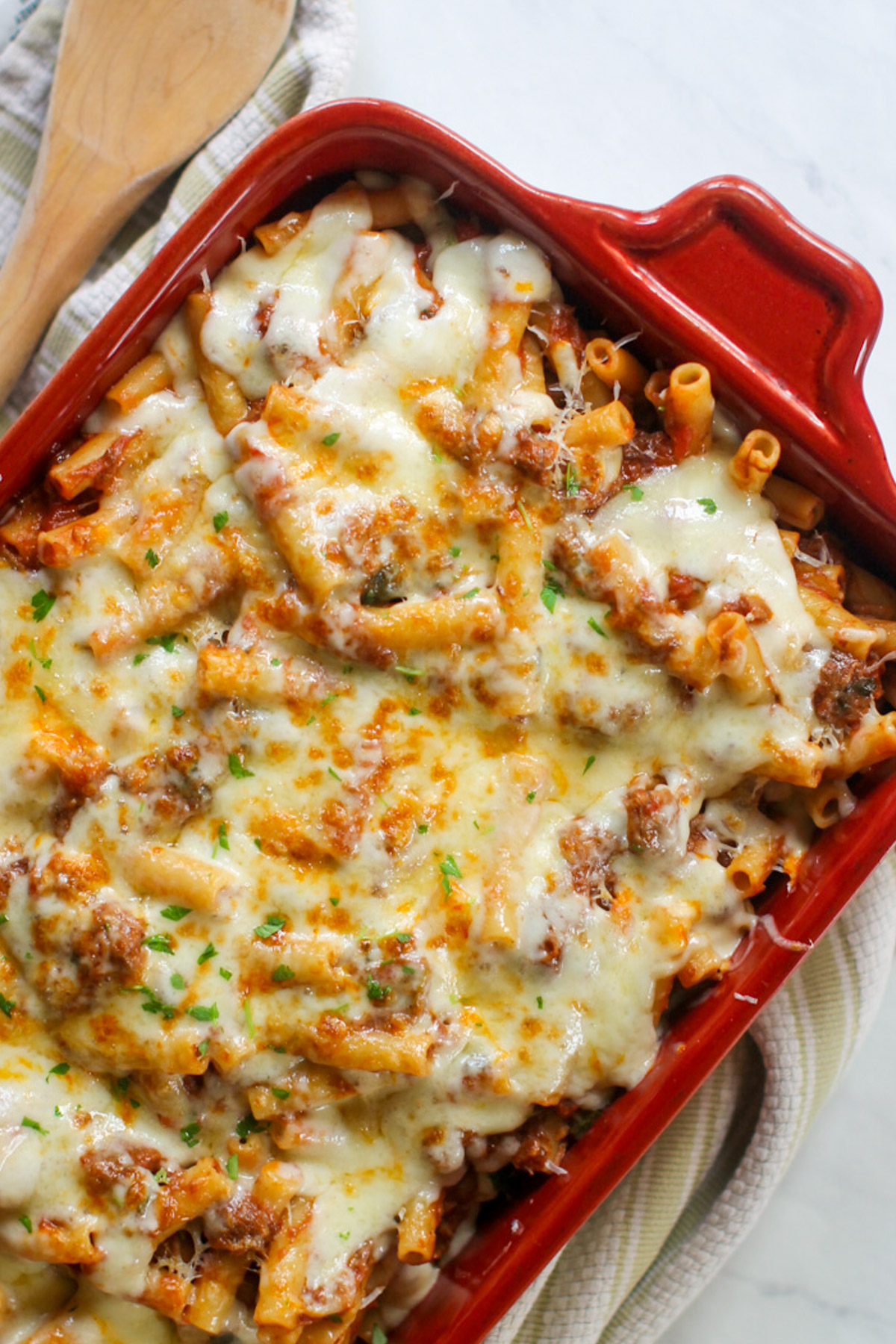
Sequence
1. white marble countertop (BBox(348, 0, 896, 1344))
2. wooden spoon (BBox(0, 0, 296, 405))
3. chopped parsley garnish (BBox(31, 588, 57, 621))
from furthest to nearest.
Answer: white marble countertop (BBox(348, 0, 896, 1344)) < wooden spoon (BBox(0, 0, 296, 405)) < chopped parsley garnish (BBox(31, 588, 57, 621))

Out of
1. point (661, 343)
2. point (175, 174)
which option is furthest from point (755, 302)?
point (175, 174)

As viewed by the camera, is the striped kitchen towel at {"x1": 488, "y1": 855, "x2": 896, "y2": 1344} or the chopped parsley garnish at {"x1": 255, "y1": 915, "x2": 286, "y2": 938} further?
the striped kitchen towel at {"x1": 488, "y1": 855, "x2": 896, "y2": 1344}

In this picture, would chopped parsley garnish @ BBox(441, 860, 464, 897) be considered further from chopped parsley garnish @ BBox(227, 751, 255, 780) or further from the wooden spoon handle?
the wooden spoon handle

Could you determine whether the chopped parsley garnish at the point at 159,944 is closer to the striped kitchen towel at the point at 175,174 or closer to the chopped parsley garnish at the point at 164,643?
the chopped parsley garnish at the point at 164,643

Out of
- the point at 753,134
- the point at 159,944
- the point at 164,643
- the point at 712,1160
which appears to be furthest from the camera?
the point at 753,134

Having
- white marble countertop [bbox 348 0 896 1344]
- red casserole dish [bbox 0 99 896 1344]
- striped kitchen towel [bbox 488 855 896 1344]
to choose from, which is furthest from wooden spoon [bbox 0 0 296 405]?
striped kitchen towel [bbox 488 855 896 1344]

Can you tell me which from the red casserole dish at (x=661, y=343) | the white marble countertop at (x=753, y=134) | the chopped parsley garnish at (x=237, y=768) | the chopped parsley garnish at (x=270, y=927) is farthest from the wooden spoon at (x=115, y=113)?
the chopped parsley garnish at (x=270, y=927)

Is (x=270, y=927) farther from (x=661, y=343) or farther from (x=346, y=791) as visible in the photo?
(x=661, y=343)
